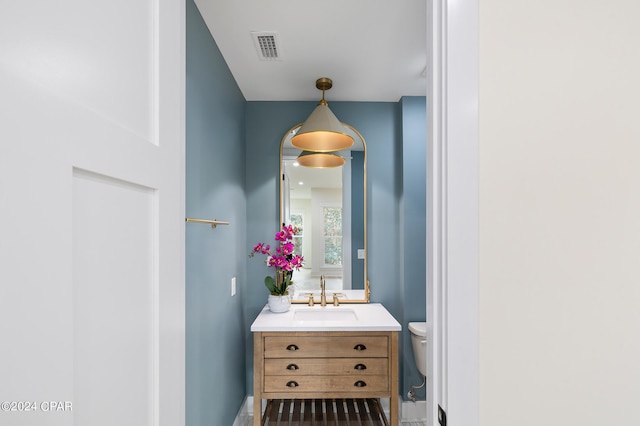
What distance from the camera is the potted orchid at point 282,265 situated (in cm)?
242

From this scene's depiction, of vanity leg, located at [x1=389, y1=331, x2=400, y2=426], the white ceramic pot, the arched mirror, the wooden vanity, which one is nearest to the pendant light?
the arched mirror

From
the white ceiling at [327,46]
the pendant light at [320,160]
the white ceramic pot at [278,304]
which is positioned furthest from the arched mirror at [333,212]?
the white ceiling at [327,46]

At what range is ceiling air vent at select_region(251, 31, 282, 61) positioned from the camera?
1.80 meters

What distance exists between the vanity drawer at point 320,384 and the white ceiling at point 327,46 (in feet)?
6.26

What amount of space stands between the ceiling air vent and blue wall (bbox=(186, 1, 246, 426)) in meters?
0.23

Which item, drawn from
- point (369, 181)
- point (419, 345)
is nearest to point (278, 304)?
point (419, 345)

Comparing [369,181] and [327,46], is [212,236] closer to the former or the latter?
[327,46]

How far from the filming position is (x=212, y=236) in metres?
1.80
